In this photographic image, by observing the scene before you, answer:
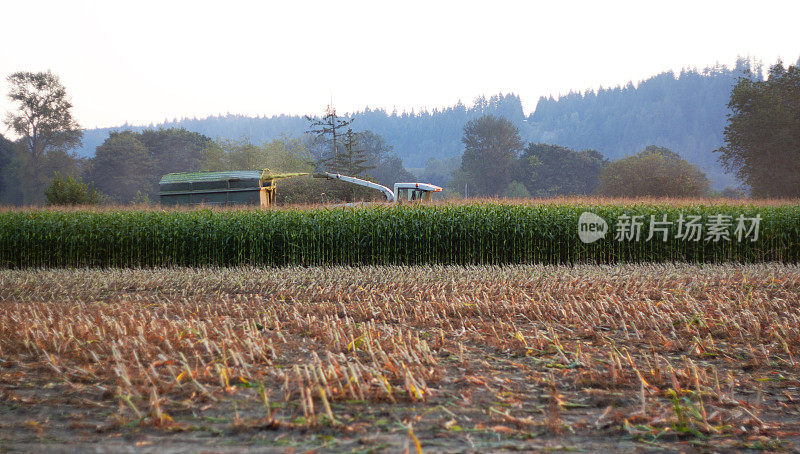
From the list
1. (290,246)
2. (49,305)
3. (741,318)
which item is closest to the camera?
(741,318)

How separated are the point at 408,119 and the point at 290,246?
12260cm

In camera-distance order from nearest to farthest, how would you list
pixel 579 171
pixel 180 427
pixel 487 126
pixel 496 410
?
pixel 180 427 < pixel 496 410 < pixel 579 171 < pixel 487 126

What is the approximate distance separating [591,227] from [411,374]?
1050 cm

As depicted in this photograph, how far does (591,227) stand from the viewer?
12.9 meters

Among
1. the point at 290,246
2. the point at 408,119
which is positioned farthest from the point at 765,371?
the point at 408,119

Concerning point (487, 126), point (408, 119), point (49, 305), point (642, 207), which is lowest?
point (49, 305)

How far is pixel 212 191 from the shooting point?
69.1 ft

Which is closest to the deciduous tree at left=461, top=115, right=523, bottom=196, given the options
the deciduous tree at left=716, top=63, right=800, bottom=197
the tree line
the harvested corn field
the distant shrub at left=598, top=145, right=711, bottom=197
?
the tree line

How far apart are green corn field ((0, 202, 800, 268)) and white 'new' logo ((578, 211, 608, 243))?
0.53 ft

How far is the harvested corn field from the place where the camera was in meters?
2.92

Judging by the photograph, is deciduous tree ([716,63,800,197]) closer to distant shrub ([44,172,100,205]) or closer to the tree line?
the tree line

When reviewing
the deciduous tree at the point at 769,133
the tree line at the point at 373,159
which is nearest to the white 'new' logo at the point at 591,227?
the tree line at the point at 373,159

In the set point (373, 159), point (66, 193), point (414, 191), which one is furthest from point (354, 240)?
point (373, 159)

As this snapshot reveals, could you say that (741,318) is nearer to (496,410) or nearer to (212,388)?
(496,410)
